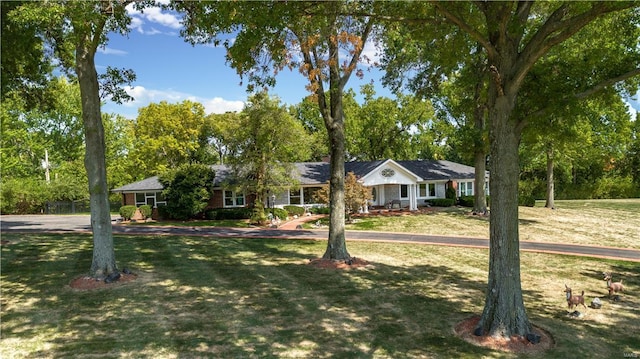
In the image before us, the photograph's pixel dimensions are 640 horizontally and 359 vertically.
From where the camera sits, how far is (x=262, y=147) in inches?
1232

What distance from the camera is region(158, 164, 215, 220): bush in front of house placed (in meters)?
33.3

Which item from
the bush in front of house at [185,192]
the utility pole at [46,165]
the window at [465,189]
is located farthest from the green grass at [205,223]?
the utility pole at [46,165]

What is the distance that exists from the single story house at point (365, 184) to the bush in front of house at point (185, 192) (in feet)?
6.62

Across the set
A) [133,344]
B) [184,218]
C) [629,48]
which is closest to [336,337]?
[133,344]

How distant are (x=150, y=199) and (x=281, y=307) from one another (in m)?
31.2

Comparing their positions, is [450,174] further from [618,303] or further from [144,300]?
[144,300]

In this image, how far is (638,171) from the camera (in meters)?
53.4

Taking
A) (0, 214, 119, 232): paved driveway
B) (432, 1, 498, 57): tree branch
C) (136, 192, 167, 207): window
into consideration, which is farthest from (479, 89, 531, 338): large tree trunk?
→ (136, 192, 167, 207): window

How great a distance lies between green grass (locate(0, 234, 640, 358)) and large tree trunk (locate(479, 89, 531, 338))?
84 centimetres

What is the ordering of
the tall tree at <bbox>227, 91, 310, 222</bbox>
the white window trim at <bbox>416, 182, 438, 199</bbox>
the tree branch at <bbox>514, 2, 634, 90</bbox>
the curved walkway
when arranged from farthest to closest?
1. the white window trim at <bbox>416, 182, 438, 199</bbox>
2. the tall tree at <bbox>227, 91, 310, 222</bbox>
3. the curved walkway
4. the tree branch at <bbox>514, 2, 634, 90</bbox>

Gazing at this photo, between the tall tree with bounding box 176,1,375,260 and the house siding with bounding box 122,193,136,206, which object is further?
the house siding with bounding box 122,193,136,206

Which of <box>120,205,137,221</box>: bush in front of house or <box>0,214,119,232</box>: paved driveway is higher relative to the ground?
<box>120,205,137,221</box>: bush in front of house

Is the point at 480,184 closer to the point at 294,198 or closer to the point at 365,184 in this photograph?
the point at 365,184

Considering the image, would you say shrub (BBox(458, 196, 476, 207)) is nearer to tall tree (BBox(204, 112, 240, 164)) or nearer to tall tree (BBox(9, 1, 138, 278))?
tall tree (BBox(204, 112, 240, 164))
